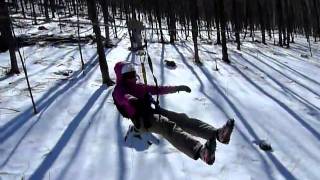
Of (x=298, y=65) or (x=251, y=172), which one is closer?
(x=251, y=172)

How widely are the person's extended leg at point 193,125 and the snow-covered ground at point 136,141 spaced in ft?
7.36

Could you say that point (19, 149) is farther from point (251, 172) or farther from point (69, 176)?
point (251, 172)

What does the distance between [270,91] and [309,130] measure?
4600mm

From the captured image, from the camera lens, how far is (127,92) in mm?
7465

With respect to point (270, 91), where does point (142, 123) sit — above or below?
above

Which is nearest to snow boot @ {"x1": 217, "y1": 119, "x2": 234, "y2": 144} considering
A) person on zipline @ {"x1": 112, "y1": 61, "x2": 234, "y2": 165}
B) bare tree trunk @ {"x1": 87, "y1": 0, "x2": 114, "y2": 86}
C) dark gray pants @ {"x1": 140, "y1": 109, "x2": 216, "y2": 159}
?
person on zipline @ {"x1": 112, "y1": 61, "x2": 234, "y2": 165}

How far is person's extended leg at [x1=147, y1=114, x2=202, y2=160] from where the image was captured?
6.57 metres

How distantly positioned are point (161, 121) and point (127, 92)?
78 centimetres

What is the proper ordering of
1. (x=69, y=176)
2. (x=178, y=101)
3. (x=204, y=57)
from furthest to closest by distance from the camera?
(x=204, y=57), (x=178, y=101), (x=69, y=176)

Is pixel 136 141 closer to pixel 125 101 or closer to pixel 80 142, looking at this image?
pixel 80 142

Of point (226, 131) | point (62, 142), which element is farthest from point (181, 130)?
point (62, 142)

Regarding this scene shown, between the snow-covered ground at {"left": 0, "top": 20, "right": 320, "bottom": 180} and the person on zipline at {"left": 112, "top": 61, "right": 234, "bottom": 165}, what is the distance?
2303mm

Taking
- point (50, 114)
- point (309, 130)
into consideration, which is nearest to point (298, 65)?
point (309, 130)

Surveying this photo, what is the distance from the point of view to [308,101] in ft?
54.1
